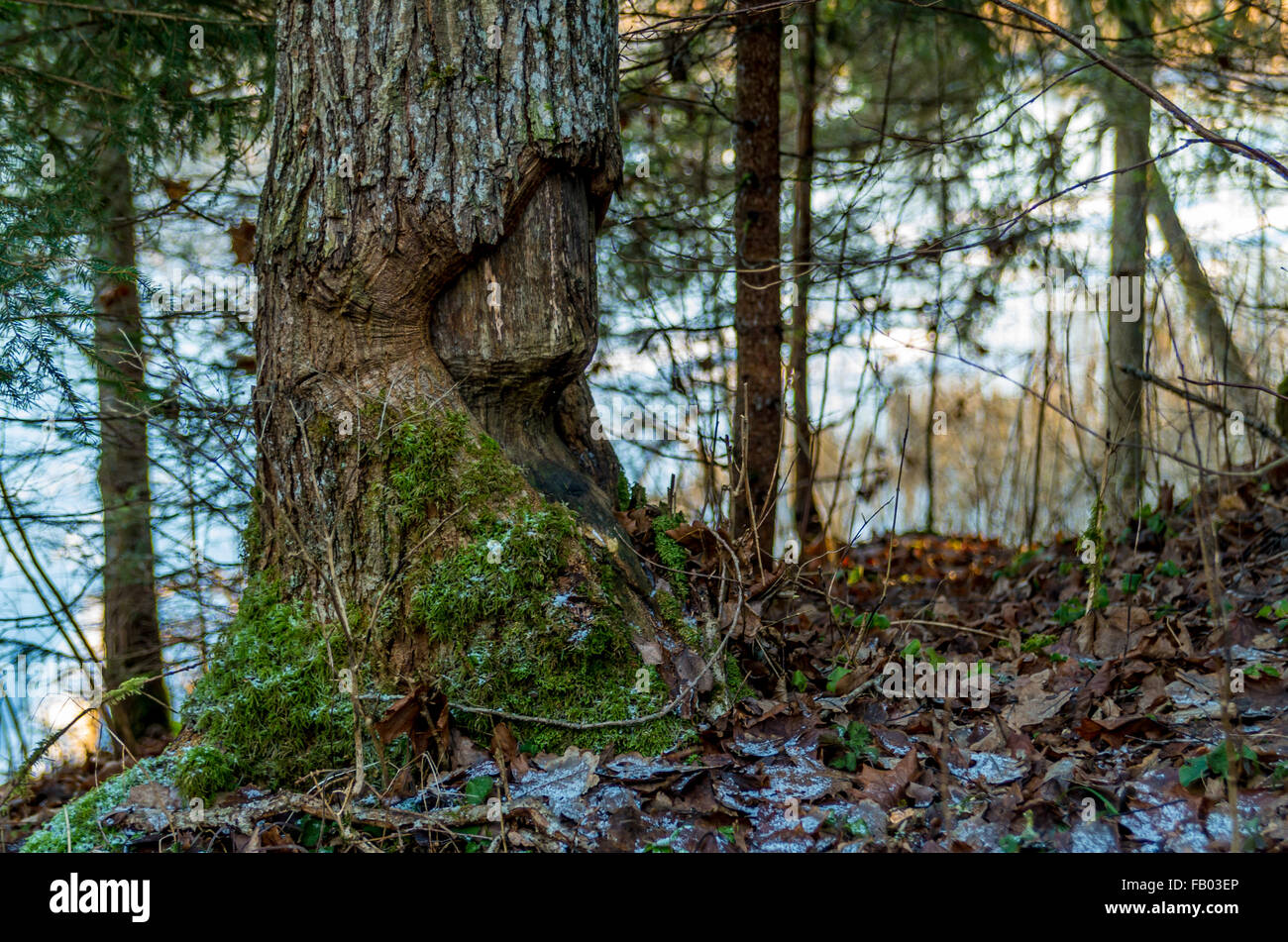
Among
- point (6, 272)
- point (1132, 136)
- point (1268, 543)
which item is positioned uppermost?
point (1132, 136)

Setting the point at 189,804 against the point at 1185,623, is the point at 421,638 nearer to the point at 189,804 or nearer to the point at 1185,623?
the point at 189,804

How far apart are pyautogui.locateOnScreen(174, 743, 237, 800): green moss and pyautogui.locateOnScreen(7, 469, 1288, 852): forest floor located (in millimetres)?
61

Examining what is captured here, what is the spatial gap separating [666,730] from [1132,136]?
675cm

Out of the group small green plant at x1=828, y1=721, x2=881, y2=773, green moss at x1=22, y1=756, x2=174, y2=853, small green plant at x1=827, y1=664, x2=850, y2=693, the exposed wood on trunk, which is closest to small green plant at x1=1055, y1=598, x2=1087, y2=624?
small green plant at x1=827, y1=664, x2=850, y2=693

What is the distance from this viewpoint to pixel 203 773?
102 inches

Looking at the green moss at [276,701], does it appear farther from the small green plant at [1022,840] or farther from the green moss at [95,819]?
the small green plant at [1022,840]

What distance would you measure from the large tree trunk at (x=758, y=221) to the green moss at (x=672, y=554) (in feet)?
5.24

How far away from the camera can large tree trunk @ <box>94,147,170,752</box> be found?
18.3ft

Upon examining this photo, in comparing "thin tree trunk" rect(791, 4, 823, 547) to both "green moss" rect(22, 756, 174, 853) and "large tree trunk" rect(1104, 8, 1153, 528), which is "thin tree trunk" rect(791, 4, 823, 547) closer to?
"large tree trunk" rect(1104, 8, 1153, 528)

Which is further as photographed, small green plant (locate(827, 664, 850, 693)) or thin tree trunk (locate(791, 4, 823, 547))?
thin tree trunk (locate(791, 4, 823, 547))

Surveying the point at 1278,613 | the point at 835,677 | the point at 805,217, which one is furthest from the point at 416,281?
the point at 805,217

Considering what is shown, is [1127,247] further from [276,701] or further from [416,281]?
[276,701]
